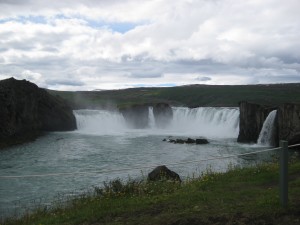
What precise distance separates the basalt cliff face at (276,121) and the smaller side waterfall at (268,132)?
47 centimetres

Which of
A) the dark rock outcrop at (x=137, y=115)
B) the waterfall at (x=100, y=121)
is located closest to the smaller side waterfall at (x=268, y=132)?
the waterfall at (x=100, y=121)

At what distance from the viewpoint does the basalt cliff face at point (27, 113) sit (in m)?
51.5

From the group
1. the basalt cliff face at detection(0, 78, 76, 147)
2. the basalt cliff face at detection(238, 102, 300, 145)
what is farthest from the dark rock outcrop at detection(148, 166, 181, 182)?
the basalt cliff face at detection(0, 78, 76, 147)

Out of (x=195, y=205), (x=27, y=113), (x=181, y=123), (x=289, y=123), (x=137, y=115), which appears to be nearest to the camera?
(x=195, y=205)

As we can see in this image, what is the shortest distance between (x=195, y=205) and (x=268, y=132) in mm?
37829

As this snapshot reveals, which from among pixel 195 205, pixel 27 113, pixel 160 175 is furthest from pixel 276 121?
pixel 195 205

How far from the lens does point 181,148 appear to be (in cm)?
4288

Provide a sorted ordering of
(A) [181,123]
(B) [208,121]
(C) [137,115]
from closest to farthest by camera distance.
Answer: (B) [208,121]
(A) [181,123]
(C) [137,115]

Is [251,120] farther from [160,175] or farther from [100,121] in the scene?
[160,175]

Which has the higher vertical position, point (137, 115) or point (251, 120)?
point (251, 120)

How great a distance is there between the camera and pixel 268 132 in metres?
45.7

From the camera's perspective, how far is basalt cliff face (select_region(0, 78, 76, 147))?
51531 mm

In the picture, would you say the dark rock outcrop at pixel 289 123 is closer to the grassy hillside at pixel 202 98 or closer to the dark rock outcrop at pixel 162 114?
the dark rock outcrop at pixel 162 114

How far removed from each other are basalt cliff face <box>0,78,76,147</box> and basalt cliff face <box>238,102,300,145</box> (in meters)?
26.4
